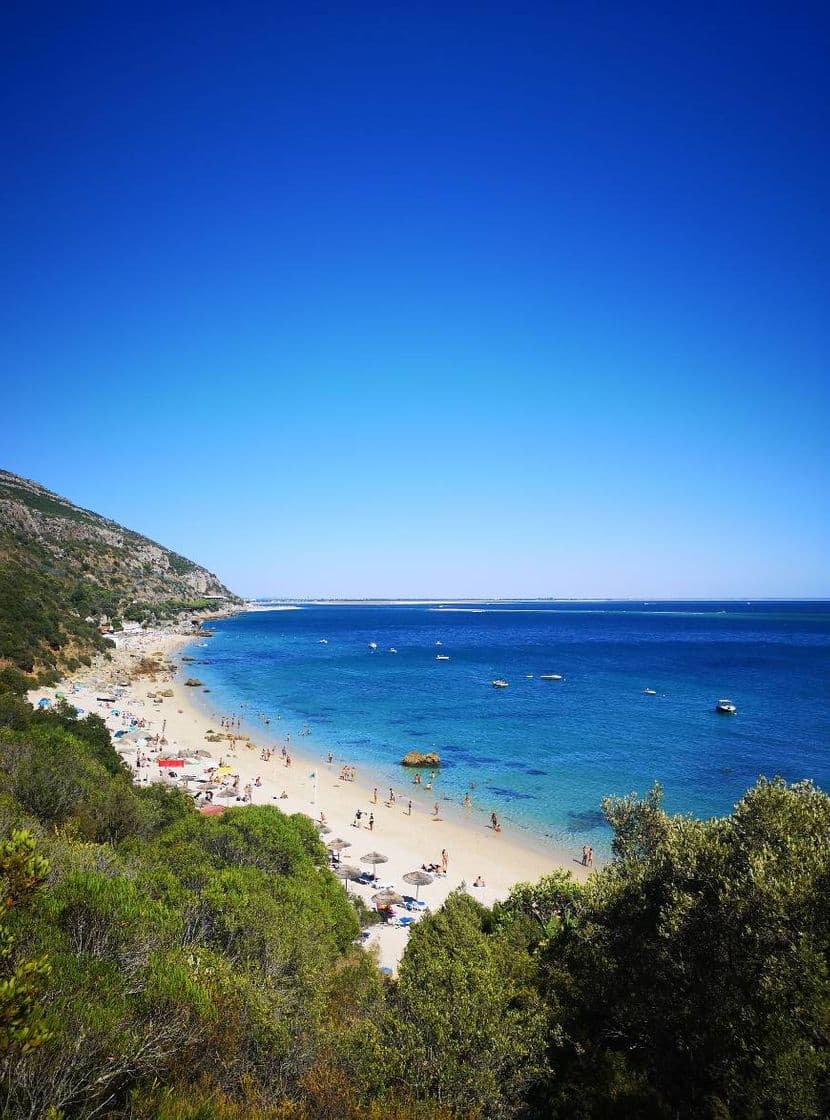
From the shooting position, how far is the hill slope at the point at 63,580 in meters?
59.9

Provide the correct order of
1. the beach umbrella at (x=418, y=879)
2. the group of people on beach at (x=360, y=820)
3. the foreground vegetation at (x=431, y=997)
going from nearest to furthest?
the foreground vegetation at (x=431, y=997) < the beach umbrella at (x=418, y=879) < the group of people on beach at (x=360, y=820)

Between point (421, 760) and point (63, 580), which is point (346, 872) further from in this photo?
point (63, 580)

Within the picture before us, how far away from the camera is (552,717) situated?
63125 millimetres

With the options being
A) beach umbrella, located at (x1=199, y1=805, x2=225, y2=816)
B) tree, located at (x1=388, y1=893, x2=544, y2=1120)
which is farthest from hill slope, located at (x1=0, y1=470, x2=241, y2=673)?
tree, located at (x1=388, y1=893, x2=544, y2=1120)

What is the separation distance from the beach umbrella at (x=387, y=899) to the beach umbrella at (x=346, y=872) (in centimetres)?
178

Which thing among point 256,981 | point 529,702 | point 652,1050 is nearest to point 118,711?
point 529,702

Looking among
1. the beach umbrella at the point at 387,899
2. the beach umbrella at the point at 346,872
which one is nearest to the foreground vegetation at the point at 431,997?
the beach umbrella at the point at 387,899

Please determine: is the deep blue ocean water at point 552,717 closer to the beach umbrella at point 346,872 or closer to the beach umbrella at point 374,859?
the beach umbrella at point 374,859

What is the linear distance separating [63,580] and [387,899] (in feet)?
308

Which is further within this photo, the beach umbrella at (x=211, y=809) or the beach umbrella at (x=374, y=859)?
the beach umbrella at (x=211, y=809)

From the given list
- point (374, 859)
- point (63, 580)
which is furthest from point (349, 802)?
point (63, 580)

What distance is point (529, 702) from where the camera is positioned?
233 ft

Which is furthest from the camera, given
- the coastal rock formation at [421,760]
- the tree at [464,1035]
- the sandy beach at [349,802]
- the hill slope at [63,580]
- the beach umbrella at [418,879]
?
the hill slope at [63,580]

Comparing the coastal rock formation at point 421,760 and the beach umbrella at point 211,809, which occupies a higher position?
the beach umbrella at point 211,809
